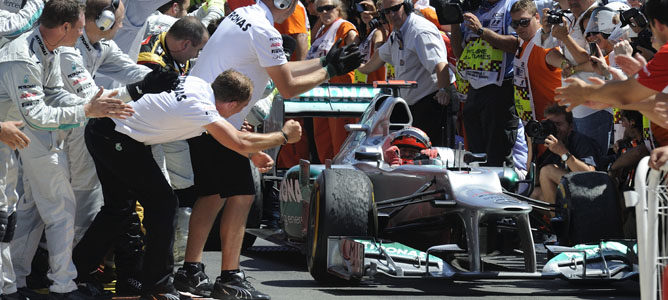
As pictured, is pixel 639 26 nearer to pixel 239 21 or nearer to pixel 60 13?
pixel 239 21

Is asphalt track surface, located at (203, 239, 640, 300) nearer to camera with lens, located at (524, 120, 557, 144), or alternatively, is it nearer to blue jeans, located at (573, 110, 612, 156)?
camera with lens, located at (524, 120, 557, 144)

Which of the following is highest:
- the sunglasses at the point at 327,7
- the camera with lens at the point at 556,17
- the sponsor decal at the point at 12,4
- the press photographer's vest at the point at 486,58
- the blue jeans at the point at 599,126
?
the sponsor decal at the point at 12,4

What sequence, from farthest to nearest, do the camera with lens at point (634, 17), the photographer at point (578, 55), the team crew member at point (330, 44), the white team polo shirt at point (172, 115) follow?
the team crew member at point (330, 44) < the photographer at point (578, 55) < the camera with lens at point (634, 17) < the white team polo shirt at point (172, 115)

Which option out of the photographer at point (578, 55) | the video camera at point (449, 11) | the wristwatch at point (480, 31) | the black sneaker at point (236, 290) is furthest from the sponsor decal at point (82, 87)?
the wristwatch at point (480, 31)

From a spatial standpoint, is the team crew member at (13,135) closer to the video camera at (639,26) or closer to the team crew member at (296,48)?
the video camera at (639,26)

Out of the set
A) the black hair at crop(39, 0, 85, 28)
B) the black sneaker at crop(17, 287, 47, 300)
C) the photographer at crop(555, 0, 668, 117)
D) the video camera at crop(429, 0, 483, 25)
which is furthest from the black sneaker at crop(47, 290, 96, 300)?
the video camera at crop(429, 0, 483, 25)

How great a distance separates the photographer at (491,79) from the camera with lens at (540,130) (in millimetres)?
1381

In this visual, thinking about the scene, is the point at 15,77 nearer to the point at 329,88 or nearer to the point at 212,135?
the point at 212,135

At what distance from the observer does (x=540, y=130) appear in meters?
10.1

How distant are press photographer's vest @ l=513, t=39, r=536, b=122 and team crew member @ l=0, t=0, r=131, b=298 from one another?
5234 mm

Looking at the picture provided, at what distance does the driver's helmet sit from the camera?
9453 millimetres

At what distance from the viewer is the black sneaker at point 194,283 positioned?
25.8 ft

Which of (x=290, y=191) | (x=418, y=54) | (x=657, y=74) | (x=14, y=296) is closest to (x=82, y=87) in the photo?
(x=14, y=296)

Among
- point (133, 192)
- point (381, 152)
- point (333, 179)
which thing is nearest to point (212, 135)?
point (133, 192)
